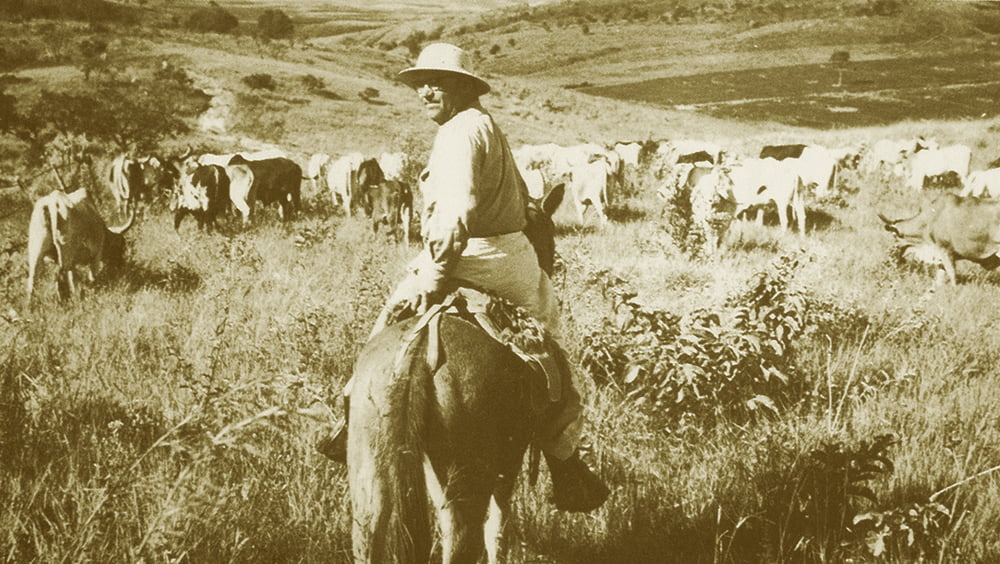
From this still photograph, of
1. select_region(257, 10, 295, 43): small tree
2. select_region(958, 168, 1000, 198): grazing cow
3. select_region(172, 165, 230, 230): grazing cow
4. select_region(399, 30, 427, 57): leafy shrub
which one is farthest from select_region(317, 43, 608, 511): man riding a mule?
select_region(399, 30, 427, 57): leafy shrub

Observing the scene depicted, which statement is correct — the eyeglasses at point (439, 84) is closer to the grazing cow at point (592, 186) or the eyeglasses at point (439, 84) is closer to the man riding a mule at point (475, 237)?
the man riding a mule at point (475, 237)

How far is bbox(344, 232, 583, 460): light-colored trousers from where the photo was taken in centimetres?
340

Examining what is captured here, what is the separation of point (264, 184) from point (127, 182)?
2780 mm

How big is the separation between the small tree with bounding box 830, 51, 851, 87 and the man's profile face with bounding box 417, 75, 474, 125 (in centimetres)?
6670

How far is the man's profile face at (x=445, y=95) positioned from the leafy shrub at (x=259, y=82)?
35.2 meters

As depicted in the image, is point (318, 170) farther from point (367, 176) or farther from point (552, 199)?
point (552, 199)

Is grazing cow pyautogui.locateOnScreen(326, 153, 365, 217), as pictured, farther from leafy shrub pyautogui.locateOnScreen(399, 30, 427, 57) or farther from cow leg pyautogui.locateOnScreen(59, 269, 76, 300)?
leafy shrub pyautogui.locateOnScreen(399, 30, 427, 57)

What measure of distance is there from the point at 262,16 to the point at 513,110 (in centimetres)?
3340

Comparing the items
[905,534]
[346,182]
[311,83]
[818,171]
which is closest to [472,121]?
[905,534]

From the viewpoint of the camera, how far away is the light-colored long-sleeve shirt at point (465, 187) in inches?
118

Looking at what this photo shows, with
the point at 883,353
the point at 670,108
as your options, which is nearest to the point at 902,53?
the point at 670,108

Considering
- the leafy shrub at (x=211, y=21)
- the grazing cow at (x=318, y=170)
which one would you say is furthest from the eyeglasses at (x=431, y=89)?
the leafy shrub at (x=211, y=21)

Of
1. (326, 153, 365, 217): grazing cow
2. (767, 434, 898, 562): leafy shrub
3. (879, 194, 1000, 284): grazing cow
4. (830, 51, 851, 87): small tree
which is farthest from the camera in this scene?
(830, 51, 851, 87): small tree

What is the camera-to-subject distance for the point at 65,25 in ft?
137
